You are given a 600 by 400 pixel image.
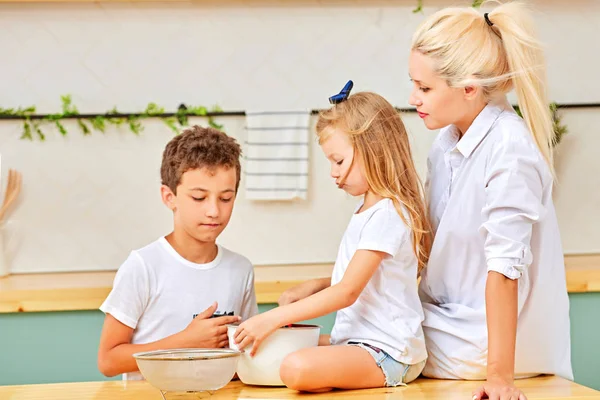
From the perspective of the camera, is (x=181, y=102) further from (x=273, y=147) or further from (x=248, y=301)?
(x=248, y=301)

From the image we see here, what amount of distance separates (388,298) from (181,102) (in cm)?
Result: 186

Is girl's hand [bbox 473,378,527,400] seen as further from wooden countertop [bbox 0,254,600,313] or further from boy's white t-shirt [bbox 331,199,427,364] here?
wooden countertop [bbox 0,254,600,313]

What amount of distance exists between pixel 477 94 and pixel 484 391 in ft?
1.76

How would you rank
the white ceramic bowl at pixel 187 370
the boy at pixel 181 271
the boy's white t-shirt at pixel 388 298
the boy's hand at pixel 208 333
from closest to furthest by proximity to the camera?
the white ceramic bowl at pixel 187 370 → the boy's white t-shirt at pixel 388 298 → the boy's hand at pixel 208 333 → the boy at pixel 181 271

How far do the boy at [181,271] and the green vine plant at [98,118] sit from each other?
1.35 metres

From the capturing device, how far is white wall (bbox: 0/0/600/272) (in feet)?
9.97

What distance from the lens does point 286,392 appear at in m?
1.33

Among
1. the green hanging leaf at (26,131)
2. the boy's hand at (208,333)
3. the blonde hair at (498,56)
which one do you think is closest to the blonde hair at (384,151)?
the blonde hair at (498,56)

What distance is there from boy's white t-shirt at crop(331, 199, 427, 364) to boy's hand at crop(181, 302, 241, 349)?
22 cm

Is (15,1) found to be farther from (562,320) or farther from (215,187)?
(562,320)

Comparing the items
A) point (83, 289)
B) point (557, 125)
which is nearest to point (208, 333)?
point (83, 289)

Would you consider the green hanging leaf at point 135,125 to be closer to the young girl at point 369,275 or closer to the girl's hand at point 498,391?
the young girl at point 369,275

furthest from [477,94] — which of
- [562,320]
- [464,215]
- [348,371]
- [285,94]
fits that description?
[285,94]

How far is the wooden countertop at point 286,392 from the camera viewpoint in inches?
50.8
